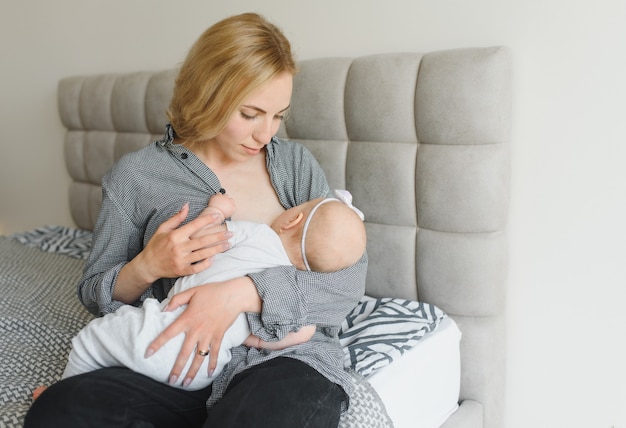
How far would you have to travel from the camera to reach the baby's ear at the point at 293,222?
1311mm

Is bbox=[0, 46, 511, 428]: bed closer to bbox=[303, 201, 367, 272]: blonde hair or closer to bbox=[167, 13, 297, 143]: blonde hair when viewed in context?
bbox=[303, 201, 367, 272]: blonde hair

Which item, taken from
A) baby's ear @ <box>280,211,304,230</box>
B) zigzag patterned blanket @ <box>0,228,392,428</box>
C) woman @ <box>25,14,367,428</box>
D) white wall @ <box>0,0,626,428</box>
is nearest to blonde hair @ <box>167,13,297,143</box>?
woman @ <box>25,14,367,428</box>

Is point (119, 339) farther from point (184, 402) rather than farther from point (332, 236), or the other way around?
point (332, 236)

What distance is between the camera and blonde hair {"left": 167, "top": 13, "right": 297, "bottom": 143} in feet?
4.29

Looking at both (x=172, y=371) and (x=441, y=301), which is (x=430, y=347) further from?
(x=172, y=371)

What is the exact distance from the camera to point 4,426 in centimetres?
124

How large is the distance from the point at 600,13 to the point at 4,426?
157cm

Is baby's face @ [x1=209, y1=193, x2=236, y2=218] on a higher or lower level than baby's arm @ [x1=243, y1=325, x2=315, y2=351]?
higher

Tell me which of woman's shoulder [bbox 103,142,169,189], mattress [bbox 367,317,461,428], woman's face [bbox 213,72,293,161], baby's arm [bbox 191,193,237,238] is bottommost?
mattress [bbox 367,317,461,428]

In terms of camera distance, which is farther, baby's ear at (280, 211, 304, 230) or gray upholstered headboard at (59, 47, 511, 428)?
gray upholstered headboard at (59, 47, 511, 428)

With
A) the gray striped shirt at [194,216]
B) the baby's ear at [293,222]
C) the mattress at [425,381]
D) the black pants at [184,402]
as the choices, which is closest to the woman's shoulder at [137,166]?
the gray striped shirt at [194,216]

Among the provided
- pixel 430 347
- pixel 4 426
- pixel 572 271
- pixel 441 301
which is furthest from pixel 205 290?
pixel 572 271

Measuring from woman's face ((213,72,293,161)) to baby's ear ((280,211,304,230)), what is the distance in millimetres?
189

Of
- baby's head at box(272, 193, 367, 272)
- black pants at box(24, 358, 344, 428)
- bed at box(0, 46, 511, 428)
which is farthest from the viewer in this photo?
bed at box(0, 46, 511, 428)
